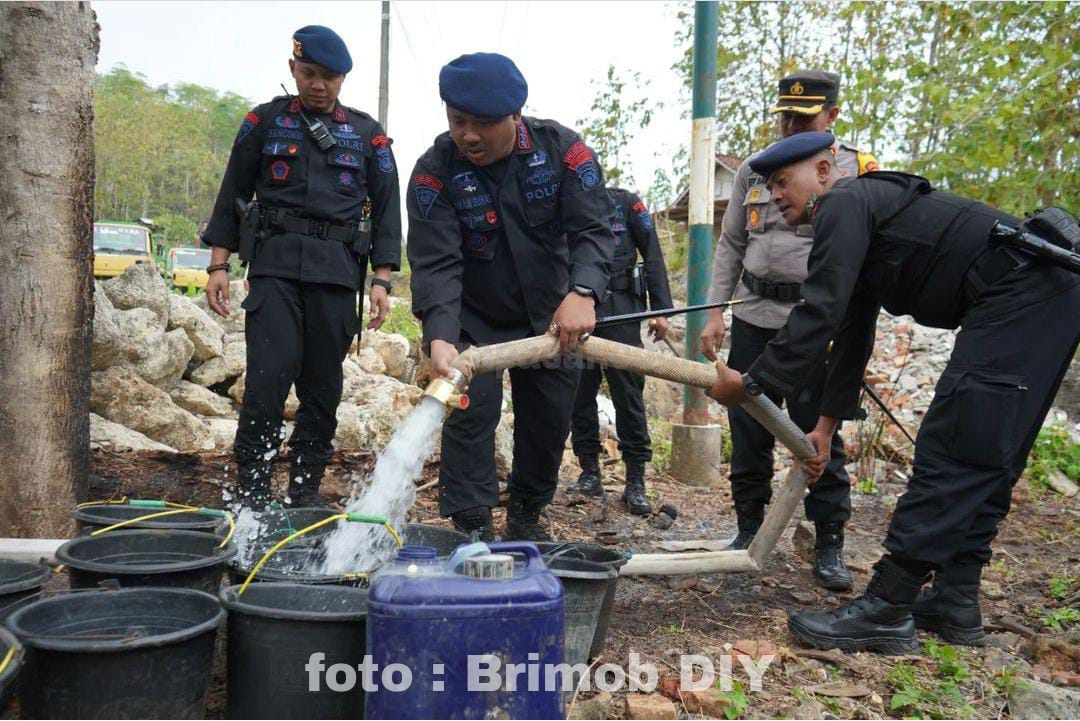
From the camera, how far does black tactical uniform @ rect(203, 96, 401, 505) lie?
4000mm

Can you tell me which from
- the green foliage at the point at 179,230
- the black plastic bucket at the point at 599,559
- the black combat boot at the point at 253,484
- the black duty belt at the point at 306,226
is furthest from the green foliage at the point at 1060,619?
the green foliage at the point at 179,230

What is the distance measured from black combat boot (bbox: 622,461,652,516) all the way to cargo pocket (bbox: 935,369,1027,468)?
8.64 ft

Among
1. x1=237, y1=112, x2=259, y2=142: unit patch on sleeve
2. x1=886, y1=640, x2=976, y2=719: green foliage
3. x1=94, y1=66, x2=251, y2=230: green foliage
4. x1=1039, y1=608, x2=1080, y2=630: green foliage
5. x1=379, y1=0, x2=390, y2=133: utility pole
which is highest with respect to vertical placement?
x1=94, y1=66, x2=251, y2=230: green foliage

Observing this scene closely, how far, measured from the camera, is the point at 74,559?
7.83 ft

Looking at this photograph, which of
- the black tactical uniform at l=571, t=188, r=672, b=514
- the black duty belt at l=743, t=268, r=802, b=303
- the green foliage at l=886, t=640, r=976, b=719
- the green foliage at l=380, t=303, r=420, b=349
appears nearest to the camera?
the green foliage at l=886, t=640, r=976, b=719

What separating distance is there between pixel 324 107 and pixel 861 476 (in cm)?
484

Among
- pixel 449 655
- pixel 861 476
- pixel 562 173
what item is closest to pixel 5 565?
pixel 449 655

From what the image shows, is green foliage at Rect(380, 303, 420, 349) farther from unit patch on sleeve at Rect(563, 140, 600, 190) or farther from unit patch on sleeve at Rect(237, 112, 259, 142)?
unit patch on sleeve at Rect(563, 140, 600, 190)

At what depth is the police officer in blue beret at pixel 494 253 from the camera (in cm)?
348

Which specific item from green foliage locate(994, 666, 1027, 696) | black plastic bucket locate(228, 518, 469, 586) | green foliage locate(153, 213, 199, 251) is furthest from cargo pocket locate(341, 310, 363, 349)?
green foliage locate(153, 213, 199, 251)

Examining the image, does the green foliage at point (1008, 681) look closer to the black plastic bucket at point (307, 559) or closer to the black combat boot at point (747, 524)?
the black combat boot at point (747, 524)

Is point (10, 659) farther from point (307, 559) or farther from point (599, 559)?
point (599, 559)

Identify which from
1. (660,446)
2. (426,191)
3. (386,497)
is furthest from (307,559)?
(660,446)

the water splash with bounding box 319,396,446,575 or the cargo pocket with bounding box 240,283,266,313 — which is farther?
the cargo pocket with bounding box 240,283,266,313
